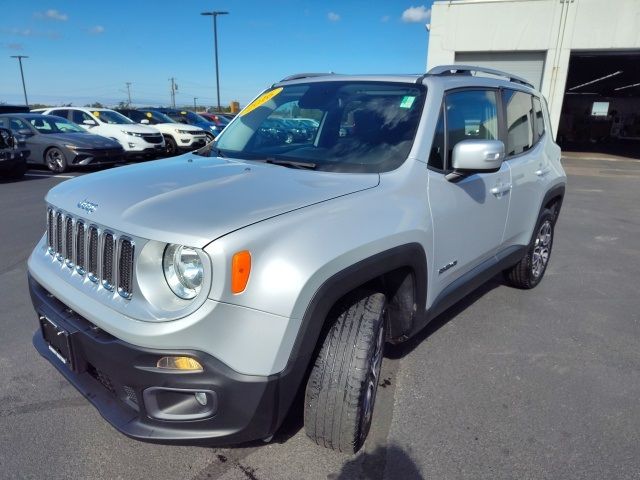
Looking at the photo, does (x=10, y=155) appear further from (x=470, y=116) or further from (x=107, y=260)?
(x=470, y=116)

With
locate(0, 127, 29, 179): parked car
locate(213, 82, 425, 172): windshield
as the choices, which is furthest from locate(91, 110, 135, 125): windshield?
locate(213, 82, 425, 172): windshield

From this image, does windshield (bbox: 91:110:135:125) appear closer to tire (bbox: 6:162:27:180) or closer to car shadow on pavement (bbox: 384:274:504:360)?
tire (bbox: 6:162:27:180)

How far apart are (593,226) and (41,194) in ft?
31.6

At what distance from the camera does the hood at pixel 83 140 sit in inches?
456

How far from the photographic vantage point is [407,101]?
2838 mm

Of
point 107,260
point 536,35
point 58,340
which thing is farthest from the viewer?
point 536,35

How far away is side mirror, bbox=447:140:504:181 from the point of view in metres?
2.53

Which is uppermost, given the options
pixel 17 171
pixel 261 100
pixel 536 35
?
pixel 536 35

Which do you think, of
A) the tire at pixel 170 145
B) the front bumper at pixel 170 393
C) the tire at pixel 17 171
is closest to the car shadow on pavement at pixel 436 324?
the front bumper at pixel 170 393

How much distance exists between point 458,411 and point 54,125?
13.0m

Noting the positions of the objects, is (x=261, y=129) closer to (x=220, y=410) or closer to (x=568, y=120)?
(x=220, y=410)

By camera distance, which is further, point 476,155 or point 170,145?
point 170,145

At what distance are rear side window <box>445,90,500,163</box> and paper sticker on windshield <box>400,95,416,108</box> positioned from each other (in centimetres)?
23

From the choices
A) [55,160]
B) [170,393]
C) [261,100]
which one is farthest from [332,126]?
[55,160]
